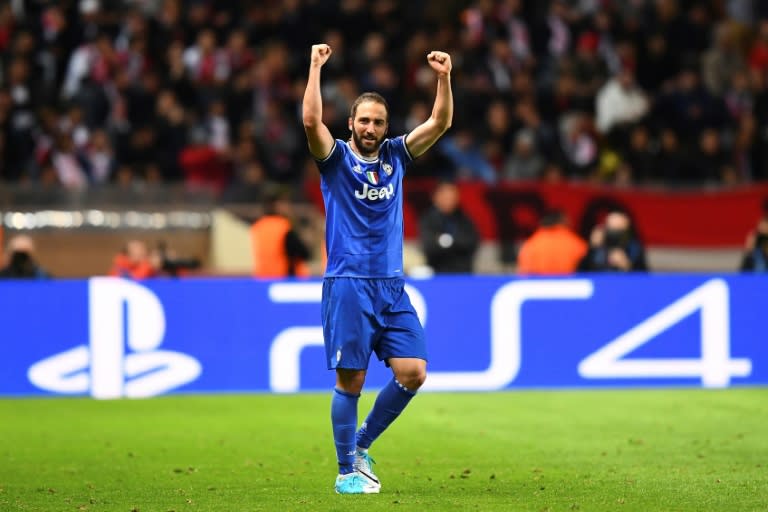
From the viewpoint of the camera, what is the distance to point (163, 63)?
61.2ft

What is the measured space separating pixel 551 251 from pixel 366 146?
726cm

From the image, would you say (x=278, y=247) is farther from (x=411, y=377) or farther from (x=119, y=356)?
(x=411, y=377)

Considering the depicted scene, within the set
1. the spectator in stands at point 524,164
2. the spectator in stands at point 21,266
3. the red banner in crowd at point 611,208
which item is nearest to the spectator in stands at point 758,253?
the red banner in crowd at point 611,208

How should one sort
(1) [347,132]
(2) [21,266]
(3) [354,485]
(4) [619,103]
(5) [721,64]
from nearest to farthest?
(3) [354,485], (2) [21,266], (1) [347,132], (4) [619,103], (5) [721,64]

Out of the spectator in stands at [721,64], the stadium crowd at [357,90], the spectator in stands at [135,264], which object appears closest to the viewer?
the spectator in stands at [135,264]

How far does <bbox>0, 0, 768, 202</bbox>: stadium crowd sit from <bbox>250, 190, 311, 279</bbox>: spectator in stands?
10.3 ft

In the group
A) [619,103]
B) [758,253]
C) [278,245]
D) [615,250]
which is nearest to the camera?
[278,245]

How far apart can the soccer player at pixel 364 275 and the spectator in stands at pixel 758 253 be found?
8.49m

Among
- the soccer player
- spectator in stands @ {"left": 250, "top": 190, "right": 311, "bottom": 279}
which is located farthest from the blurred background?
the soccer player

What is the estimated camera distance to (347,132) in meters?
17.7

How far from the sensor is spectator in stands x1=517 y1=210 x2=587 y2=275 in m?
14.4

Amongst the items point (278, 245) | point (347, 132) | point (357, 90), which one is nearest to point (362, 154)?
point (278, 245)

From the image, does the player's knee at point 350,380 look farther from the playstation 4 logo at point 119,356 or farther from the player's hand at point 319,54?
the playstation 4 logo at point 119,356

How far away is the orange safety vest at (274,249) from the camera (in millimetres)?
13875
